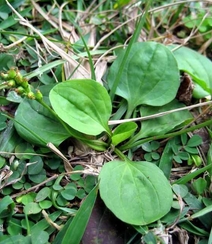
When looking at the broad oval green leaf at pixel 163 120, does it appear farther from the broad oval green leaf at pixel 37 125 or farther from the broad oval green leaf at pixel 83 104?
the broad oval green leaf at pixel 37 125

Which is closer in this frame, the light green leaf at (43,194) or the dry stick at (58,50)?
the light green leaf at (43,194)

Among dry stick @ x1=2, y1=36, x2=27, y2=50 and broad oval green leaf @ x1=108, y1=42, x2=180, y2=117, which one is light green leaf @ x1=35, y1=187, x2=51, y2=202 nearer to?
broad oval green leaf @ x1=108, y1=42, x2=180, y2=117

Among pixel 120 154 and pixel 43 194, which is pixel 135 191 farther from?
pixel 43 194

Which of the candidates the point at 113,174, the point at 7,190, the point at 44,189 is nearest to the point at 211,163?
the point at 113,174

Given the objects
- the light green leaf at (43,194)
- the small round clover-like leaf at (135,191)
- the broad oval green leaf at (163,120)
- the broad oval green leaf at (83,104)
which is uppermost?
the broad oval green leaf at (83,104)

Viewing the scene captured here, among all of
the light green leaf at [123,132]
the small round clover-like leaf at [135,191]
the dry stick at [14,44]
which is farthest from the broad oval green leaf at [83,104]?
the dry stick at [14,44]
